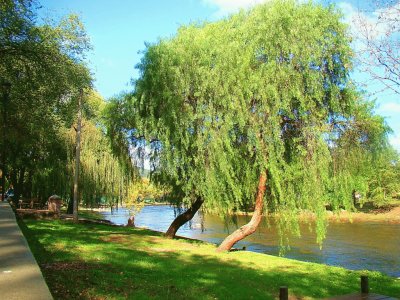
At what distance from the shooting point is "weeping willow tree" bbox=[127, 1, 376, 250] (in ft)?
46.5

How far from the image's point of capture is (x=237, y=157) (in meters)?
15.2

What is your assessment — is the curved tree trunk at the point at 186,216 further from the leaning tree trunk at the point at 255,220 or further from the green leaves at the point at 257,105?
the leaning tree trunk at the point at 255,220

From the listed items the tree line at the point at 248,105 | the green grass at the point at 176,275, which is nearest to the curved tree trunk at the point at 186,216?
the tree line at the point at 248,105

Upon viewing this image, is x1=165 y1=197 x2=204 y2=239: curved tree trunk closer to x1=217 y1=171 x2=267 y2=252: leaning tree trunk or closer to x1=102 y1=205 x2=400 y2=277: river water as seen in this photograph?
x1=102 y1=205 x2=400 y2=277: river water

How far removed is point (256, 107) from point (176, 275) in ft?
→ 23.4

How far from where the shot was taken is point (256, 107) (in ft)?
48.3

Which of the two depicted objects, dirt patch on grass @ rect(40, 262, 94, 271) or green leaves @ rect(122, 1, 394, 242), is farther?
green leaves @ rect(122, 1, 394, 242)

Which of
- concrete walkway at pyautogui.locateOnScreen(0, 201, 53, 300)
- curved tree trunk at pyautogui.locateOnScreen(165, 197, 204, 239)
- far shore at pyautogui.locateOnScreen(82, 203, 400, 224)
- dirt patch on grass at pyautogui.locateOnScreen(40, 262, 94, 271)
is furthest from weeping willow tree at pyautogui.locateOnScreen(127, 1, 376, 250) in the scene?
far shore at pyautogui.locateOnScreen(82, 203, 400, 224)

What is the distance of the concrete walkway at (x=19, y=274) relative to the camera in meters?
3.89

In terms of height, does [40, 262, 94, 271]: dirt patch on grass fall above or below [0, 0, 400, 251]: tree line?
below

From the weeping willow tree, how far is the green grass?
2.25m

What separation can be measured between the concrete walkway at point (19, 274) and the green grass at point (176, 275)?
1144 millimetres

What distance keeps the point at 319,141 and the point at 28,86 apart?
11511mm

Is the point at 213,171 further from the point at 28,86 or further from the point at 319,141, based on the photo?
the point at 28,86
